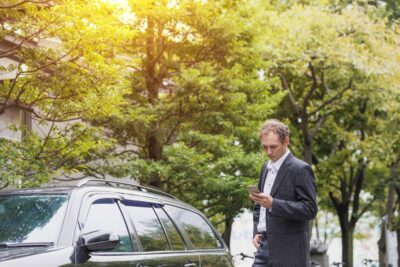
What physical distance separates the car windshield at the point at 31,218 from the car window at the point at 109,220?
251 mm

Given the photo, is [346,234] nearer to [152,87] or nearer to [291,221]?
[152,87]

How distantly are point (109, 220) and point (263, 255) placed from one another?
130cm

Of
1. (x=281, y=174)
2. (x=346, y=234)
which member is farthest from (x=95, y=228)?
(x=346, y=234)

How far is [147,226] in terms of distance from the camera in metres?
6.39

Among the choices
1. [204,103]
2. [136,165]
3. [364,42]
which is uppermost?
[364,42]

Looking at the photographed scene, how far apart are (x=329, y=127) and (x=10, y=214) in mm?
21613

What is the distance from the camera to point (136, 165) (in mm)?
15070

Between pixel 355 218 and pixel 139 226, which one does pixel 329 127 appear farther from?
pixel 139 226

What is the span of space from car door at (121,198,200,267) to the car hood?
3.88 ft

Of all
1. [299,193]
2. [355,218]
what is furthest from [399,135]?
[299,193]

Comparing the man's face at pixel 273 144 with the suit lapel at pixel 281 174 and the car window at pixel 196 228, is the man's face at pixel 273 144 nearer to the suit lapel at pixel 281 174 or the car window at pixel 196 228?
the suit lapel at pixel 281 174

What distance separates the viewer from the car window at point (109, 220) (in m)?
5.63

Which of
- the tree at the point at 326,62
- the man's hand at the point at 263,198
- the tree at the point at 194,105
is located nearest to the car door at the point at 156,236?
the man's hand at the point at 263,198

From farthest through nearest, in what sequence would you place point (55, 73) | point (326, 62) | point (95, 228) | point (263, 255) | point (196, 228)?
1. point (326, 62)
2. point (55, 73)
3. point (196, 228)
4. point (263, 255)
5. point (95, 228)
